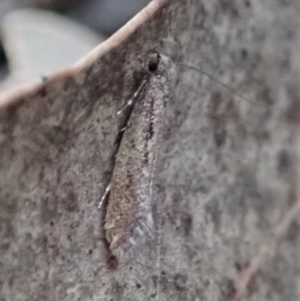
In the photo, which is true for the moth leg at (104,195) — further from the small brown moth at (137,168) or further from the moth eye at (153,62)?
the moth eye at (153,62)

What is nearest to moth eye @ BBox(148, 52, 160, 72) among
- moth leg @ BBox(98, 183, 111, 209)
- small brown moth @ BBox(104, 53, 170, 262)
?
small brown moth @ BBox(104, 53, 170, 262)

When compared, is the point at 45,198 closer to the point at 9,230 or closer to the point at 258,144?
the point at 9,230

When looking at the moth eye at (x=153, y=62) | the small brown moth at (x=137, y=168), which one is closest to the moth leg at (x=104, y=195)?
the small brown moth at (x=137, y=168)

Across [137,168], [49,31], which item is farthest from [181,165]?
[49,31]

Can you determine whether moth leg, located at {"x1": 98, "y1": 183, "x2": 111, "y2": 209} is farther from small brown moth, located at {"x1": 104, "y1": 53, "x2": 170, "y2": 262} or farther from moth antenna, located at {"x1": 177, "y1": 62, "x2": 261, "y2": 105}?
moth antenna, located at {"x1": 177, "y1": 62, "x2": 261, "y2": 105}

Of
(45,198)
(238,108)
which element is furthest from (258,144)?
(45,198)

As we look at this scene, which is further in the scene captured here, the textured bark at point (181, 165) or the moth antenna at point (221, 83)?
the moth antenna at point (221, 83)
